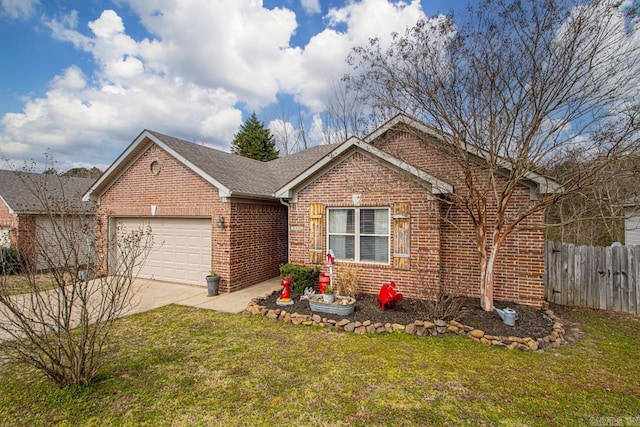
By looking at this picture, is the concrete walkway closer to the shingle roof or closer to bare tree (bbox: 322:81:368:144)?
the shingle roof

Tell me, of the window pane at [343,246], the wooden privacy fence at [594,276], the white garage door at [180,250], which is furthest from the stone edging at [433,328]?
the white garage door at [180,250]

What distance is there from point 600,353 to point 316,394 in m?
4.90

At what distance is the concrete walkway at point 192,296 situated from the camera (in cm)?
775

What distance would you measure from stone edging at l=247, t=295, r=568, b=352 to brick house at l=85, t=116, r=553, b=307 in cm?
82

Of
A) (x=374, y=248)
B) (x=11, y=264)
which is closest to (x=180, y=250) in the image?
(x=374, y=248)

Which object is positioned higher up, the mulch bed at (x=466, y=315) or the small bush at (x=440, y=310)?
the small bush at (x=440, y=310)

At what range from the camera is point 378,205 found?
801 cm

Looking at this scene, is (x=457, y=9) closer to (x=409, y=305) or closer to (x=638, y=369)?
(x=409, y=305)

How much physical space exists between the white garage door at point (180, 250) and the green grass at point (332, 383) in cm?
407

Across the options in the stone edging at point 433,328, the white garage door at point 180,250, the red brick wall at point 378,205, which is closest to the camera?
the stone edging at point 433,328

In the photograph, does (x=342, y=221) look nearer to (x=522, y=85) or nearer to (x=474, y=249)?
(x=474, y=249)

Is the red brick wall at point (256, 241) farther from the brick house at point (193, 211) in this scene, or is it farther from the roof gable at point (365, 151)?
the roof gable at point (365, 151)

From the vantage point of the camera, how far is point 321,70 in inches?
602

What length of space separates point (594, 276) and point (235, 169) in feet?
36.2
